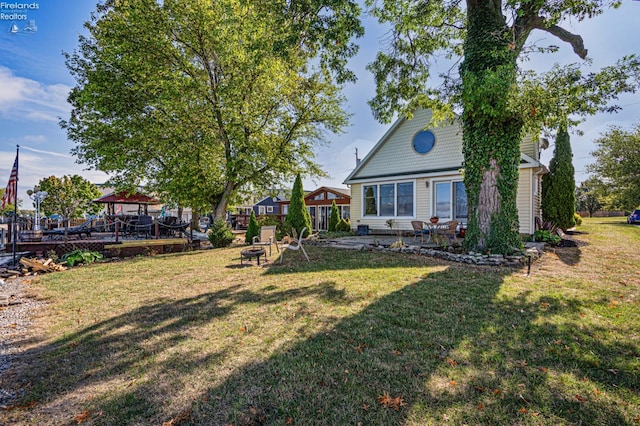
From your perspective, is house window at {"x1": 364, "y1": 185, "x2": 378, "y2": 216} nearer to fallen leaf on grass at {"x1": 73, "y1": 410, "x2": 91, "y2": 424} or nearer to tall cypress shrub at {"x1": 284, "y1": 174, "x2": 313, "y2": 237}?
tall cypress shrub at {"x1": 284, "y1": 174, "x2": 313, "y2": 237}

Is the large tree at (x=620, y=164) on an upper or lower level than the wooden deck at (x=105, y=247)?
upper

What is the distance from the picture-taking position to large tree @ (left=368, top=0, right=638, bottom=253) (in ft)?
23.5

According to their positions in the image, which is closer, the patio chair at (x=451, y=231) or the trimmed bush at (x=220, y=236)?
the patio chair at (x=451, y=231)

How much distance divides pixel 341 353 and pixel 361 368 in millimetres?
349

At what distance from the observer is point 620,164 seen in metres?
28.7

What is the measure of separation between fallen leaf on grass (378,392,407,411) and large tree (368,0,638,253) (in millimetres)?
7036

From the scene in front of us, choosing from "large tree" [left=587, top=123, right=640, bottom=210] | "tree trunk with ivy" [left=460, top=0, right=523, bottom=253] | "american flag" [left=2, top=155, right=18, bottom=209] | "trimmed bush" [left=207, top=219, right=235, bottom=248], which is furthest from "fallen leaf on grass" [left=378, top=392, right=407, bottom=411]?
"large tree" [left=587, top=123, right=640, bottom=210]

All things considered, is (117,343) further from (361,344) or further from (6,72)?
(6,72)

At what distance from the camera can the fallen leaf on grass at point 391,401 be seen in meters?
2.34

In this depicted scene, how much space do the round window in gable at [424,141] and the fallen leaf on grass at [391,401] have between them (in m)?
13.0

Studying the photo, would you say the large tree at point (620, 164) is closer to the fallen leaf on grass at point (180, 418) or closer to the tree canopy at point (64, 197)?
the fallen leaf on grass at point (180, 418)

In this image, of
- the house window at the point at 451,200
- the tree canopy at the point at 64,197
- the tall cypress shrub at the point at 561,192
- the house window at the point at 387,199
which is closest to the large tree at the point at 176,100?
the tree canopy at the point at 64,197

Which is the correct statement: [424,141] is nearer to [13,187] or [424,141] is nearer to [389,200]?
[389,200]

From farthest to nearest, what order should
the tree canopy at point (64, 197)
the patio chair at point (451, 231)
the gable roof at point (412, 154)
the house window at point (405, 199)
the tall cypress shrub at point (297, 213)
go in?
the tree canopy at point (64, 197), the tall cypress shrub at point (297, 213), the house window at point (405, 199), the gable roof at point (412, 154), the patio chair at point (451, 231)
